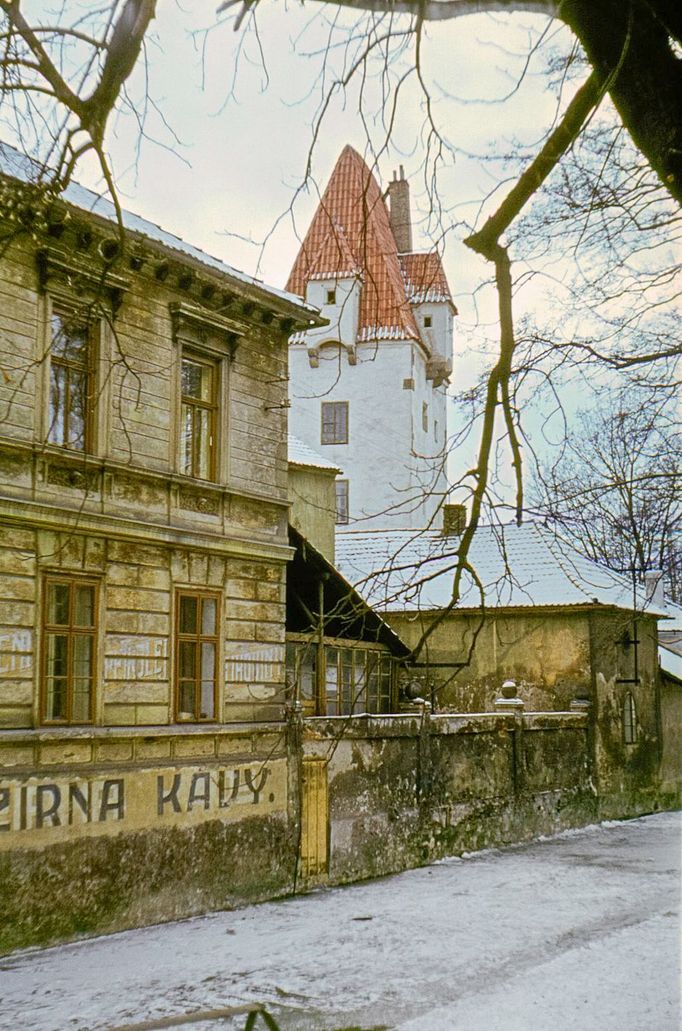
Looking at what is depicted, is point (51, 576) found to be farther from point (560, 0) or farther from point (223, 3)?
point (560, 0)

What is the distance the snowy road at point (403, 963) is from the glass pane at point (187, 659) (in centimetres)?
327

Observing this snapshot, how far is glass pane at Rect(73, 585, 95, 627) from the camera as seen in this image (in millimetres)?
14775

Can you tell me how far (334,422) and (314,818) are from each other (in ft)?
101

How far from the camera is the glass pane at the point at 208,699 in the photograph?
55.0 feet

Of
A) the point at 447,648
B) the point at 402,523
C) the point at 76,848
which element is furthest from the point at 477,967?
the point at 402,523

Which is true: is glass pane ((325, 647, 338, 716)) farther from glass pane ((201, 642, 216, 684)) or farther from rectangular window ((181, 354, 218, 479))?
rectangular window ((181, 354, 218, 479))

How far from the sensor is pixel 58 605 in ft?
47.7

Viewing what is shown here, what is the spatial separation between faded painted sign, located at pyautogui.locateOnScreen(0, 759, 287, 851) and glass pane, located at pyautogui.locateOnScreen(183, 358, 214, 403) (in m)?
5.28

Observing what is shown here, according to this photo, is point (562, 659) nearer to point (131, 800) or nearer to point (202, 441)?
point (202, 441)

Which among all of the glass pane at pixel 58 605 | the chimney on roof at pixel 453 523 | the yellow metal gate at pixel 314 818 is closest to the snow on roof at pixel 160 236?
the chimney on roof at pixel 453 523

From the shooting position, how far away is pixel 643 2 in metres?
3.27

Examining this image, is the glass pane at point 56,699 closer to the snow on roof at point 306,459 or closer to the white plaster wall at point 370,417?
the snow on roof at point 306,459

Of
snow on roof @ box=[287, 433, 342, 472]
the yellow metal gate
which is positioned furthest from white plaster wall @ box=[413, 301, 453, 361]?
the yellow metal gate

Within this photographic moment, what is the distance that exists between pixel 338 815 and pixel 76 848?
5508 mm
